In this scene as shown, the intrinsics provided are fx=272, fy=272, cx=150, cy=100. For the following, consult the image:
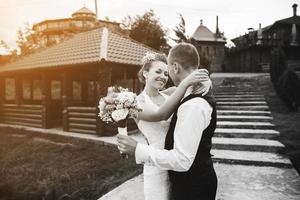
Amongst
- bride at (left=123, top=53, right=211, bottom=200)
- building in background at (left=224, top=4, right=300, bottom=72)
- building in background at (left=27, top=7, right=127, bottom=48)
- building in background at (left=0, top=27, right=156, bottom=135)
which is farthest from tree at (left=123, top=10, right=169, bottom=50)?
building in background at (left=27, top=7, right=127, bottom=48)

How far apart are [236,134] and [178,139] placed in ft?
20.0

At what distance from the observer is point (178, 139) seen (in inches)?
66.5

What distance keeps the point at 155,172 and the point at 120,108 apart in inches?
25.2

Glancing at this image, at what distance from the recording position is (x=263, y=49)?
27844 mm

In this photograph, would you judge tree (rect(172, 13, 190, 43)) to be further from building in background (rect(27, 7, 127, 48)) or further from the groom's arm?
building in background (rect(27, 7, 127, 48))

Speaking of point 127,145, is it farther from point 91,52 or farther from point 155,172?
point 91,52

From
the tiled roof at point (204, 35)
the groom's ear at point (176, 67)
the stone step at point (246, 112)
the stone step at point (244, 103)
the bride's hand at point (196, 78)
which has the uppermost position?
the tiled roof at point (204, 35)

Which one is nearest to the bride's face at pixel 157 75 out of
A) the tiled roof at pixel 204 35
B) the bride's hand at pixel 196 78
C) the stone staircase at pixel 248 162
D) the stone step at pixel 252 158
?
the bride's hand at pixel 196 78

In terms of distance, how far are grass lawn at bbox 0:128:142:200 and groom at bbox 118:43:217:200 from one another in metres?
3.25

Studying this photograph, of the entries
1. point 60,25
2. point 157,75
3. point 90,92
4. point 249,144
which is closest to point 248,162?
point 249,144

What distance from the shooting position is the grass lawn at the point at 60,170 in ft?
16.7

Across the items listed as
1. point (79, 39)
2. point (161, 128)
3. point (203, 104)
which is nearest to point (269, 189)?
point (161, 128)

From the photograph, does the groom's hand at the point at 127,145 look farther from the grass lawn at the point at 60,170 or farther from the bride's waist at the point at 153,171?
the grass lawn at the point at 60,170

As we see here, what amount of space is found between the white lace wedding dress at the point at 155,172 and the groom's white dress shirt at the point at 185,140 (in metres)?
0.58
